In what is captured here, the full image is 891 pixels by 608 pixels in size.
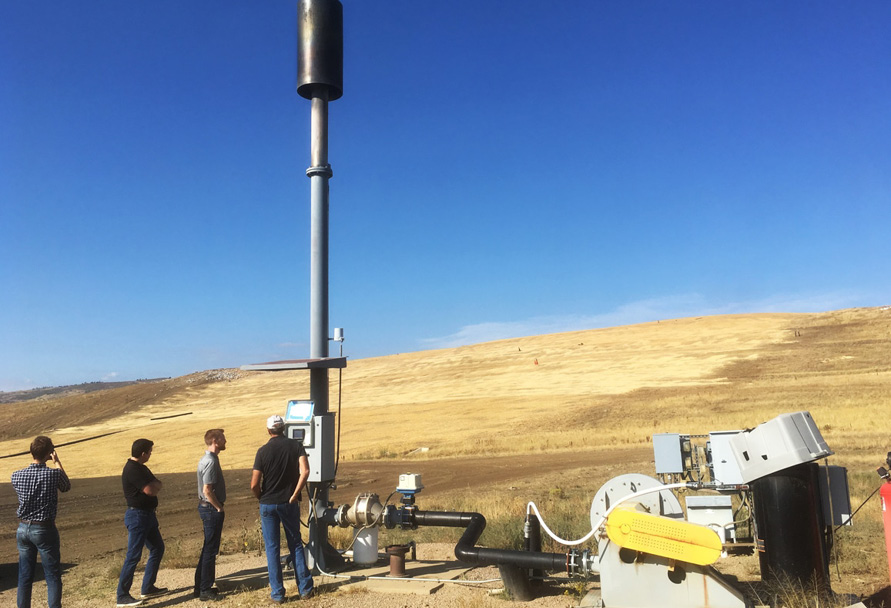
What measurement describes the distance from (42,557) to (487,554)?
15.0ft

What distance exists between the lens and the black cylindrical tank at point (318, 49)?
10.3 meters

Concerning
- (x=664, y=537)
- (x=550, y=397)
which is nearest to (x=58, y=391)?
(x=550, y=397)

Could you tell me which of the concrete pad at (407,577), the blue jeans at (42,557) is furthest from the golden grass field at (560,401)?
the blue jeans at (42,557)

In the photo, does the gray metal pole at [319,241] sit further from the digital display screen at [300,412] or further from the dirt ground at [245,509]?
the dirt ground at [245,509]

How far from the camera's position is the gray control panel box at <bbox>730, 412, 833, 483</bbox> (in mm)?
5980

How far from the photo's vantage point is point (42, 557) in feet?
22.1

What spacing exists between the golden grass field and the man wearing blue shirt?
808 centimetres

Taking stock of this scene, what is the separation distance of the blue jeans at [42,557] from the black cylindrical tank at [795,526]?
7.00 metres

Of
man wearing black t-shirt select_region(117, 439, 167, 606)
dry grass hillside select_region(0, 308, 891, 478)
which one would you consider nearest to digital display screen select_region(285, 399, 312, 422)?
man wearing black t-shirt select_region(117, 439, 167, 606)

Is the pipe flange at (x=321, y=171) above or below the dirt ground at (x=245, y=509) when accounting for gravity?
above

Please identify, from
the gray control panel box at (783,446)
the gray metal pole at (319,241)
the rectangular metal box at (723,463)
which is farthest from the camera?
the gray metal pole at (319,241)

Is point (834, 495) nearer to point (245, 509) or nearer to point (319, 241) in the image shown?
point (319, 241)

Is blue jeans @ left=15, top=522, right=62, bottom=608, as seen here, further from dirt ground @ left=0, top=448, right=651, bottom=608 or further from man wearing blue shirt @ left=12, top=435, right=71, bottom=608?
dirt ground @ left=0, top=448, right=651, bottom=608

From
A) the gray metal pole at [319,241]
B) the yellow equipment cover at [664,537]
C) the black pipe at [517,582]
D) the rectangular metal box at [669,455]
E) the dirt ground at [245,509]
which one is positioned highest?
the gray metal pole at [319,241]
